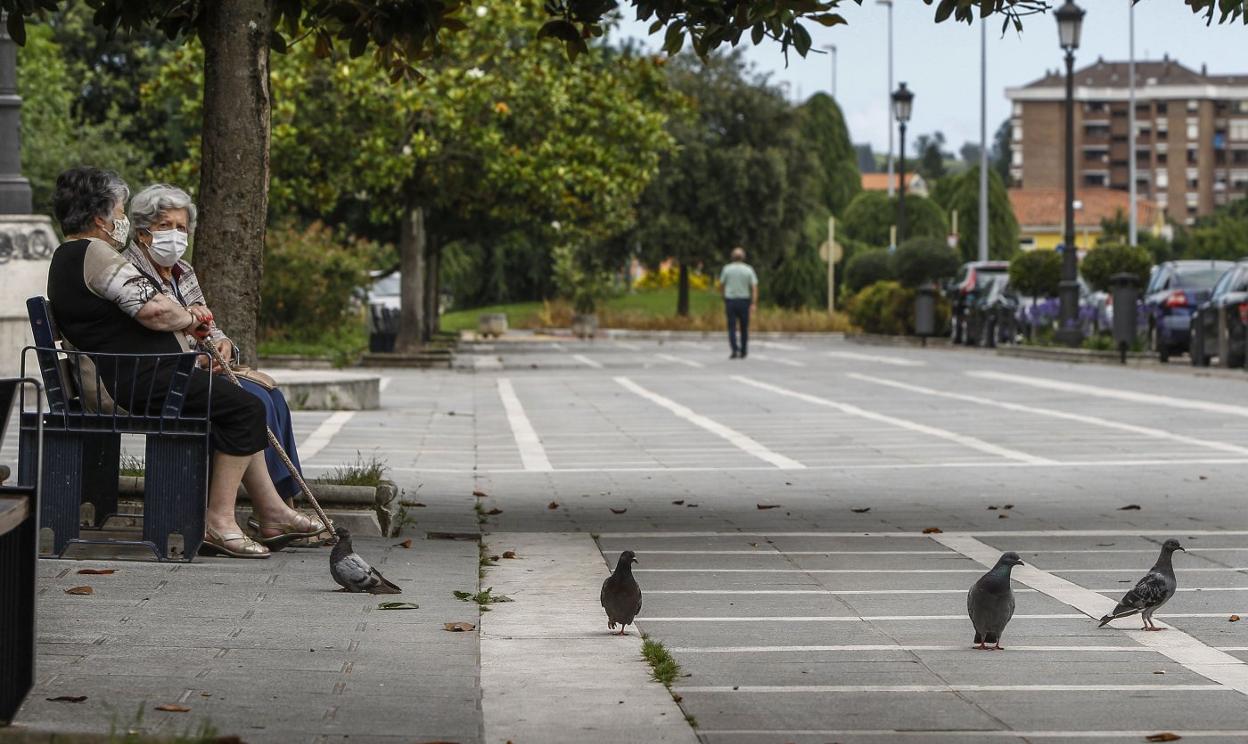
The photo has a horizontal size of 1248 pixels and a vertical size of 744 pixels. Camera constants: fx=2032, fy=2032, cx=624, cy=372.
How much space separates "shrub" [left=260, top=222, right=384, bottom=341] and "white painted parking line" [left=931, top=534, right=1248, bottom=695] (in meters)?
24.0

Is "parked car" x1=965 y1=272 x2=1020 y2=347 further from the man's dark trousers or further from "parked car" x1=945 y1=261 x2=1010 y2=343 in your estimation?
the man's dark trousers

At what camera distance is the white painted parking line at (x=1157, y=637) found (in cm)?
593

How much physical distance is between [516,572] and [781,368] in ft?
75.9

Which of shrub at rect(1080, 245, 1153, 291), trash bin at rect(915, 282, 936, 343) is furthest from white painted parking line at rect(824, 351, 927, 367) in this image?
trash bin at rect(915, 282, 936, 343)

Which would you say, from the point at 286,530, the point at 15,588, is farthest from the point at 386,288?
the point at 15,588

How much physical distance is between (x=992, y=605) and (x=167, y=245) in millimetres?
3690

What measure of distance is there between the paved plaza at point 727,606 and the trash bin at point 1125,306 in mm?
16460

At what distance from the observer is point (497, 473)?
43.1ft

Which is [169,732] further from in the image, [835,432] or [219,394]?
[835,432]

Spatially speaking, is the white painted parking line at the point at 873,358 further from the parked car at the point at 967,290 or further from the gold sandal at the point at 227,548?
the gold sandal at the point at 227,548

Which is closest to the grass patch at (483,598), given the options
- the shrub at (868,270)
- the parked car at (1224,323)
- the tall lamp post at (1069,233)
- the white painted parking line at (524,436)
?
the white painted parking line at (524,436)

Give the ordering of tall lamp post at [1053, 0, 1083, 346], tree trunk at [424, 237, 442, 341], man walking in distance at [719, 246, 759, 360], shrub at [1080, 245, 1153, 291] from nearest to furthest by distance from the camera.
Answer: man walking in distance at [719, 246, 759, 360] → tall lamp post at [1053, 0, 1083, 346] → shrub at [1080, 245, 1153, 291] → tree trunk at [424, 237, 442, 341]

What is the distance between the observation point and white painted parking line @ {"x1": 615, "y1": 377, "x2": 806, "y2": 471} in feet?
46.5

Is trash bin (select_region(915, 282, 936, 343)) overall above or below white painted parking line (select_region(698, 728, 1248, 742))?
above
